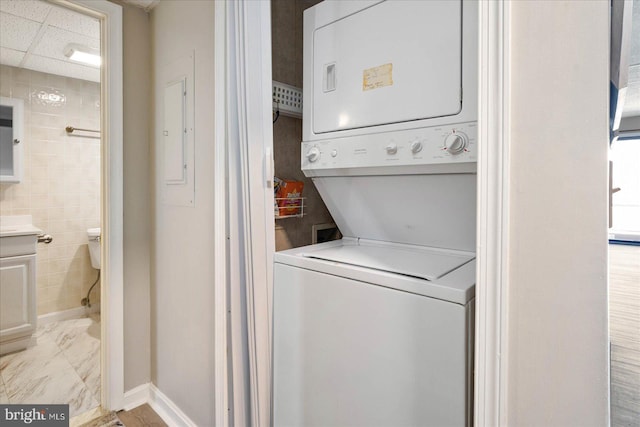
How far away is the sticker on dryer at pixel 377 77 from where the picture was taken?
1138 millimetres

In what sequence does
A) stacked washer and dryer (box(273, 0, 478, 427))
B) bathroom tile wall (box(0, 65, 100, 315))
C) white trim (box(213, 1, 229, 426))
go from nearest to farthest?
stacked washer and dryer (box(273, 0, 478, 427)) < white trim (box(213, 1, 229, 426)) < bathroom tile wall (box(0, 65, 100, 315))

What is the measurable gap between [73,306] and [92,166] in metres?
1.45

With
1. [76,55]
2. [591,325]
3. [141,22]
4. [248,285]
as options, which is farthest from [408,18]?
[76,55]

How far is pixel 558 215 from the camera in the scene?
21.6 inches

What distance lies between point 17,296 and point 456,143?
3.44 m

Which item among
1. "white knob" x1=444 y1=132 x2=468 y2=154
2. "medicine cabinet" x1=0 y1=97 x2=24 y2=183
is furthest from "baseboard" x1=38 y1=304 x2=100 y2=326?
"white knob" x1=444 y1=132 x2=468 y2=154

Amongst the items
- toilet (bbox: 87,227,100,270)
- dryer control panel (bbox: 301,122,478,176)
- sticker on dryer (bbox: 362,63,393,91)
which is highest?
sticker on dryer (bbox: 362,63,393,91)

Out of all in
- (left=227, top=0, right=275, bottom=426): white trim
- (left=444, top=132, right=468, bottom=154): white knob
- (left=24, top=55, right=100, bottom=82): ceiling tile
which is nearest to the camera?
(left=444, top=132, right=468, bottom=154): white knob

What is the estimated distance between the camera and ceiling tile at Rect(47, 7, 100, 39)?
212 cm

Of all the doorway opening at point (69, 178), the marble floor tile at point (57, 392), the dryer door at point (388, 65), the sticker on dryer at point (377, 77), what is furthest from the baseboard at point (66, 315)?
the sticker on dryer at point (377, 77)

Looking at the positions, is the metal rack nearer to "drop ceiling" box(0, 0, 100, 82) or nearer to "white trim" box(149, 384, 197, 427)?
"white trim" box(149, 384, 197, 427)

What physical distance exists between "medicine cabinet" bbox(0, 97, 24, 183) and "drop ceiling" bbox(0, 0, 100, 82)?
0.37 meters

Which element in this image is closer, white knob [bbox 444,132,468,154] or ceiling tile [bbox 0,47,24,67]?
white knob [bbox 444,132,468,154]

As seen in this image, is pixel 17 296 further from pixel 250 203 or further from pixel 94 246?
pixel 250 203
